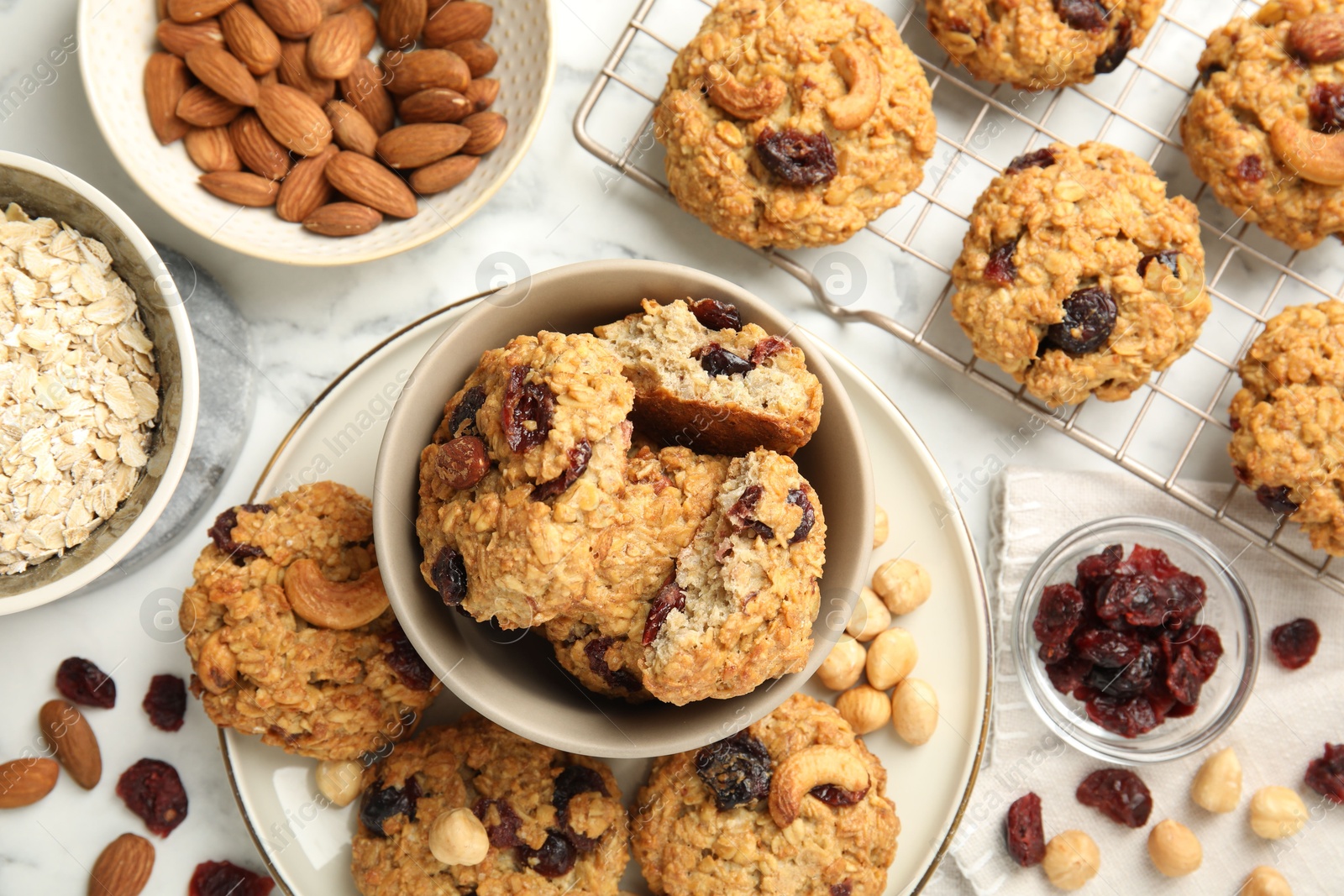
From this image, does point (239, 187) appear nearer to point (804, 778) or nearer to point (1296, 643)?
point (804, 778)

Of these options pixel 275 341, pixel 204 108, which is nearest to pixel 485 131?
pixel 204 108

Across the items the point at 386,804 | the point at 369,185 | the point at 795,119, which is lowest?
the point at 386,804

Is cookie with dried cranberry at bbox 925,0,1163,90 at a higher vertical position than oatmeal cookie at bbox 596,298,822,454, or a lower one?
higher

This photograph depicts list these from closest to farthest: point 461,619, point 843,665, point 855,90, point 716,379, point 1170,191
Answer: point 716,379
point 461,619
point 855,90
point 843,665
point 1170,191

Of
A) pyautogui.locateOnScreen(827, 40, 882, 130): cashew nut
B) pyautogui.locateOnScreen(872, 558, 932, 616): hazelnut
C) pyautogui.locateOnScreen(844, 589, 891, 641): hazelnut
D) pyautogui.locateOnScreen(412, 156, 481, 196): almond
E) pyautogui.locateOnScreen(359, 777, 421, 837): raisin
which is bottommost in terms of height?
pyautogui.locateOnScreen(359, 777, 421, 837): raisin

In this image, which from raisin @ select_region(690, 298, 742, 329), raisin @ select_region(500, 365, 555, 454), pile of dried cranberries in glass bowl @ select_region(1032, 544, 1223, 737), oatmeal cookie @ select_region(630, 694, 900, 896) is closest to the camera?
raisin @ select_region(500, 365, 555, 454)

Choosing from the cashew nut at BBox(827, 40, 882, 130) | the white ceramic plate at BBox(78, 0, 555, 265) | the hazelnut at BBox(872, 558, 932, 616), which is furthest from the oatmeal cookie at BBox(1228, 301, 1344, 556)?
the white ceramic plate at BBox(78, 0, 555, 265)

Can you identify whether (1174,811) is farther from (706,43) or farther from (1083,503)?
(706,43)

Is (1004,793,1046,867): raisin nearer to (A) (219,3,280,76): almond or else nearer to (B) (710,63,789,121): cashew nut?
(B) (710,63,789,121): cashew nut
